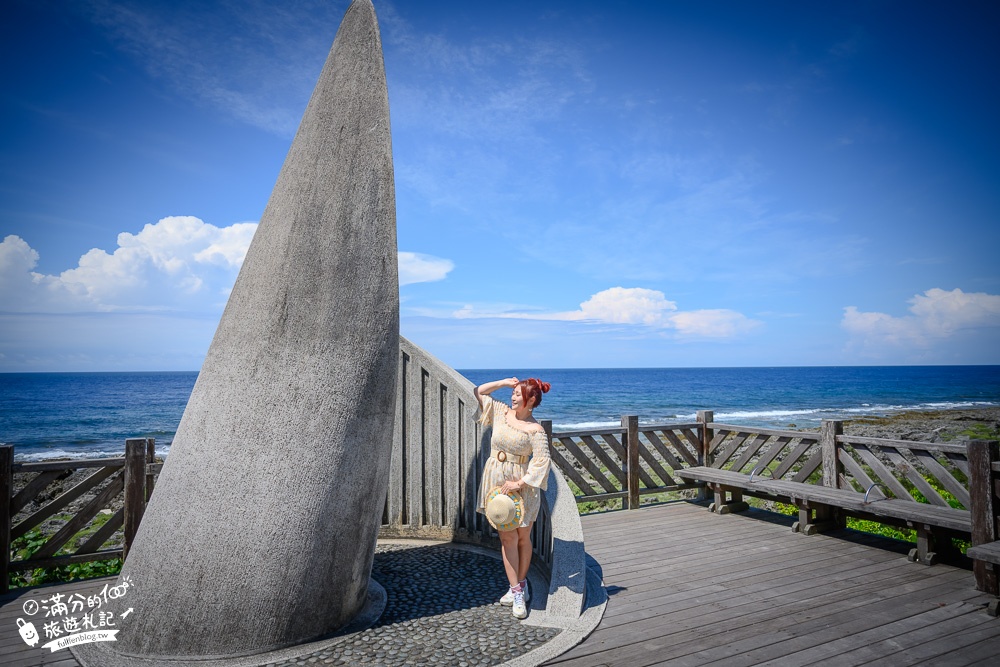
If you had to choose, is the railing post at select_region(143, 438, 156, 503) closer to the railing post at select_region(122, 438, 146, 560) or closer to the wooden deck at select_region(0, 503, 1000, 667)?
the railing post at select_region(122, 438, 146, 560)

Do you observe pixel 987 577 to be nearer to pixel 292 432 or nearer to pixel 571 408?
pixel 292 432

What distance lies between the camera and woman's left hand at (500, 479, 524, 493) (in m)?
4.05

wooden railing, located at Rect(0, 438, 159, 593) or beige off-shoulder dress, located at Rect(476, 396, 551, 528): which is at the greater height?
beige off-shoulder dress, located at Rect(476, 396, 551, 528)

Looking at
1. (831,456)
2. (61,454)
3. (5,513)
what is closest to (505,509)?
(5,513)

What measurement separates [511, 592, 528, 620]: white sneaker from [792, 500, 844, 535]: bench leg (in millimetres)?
4154

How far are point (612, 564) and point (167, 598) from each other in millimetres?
3947

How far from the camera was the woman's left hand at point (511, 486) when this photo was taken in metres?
4.05

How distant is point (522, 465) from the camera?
4.16 metres

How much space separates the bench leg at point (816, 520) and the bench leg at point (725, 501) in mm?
994

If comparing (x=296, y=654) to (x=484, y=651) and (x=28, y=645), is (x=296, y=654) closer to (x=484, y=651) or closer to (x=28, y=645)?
(x=484, y=651)

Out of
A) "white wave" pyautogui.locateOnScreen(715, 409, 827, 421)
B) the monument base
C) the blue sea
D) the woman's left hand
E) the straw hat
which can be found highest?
the woman's left hand

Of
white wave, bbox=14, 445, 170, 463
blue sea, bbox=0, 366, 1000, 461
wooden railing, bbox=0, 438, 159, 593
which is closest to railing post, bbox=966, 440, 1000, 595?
wooden railing, bbox=0, 438, 159, 593

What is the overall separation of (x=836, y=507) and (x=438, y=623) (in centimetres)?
525

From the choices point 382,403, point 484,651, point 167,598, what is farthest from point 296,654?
point 382,403
